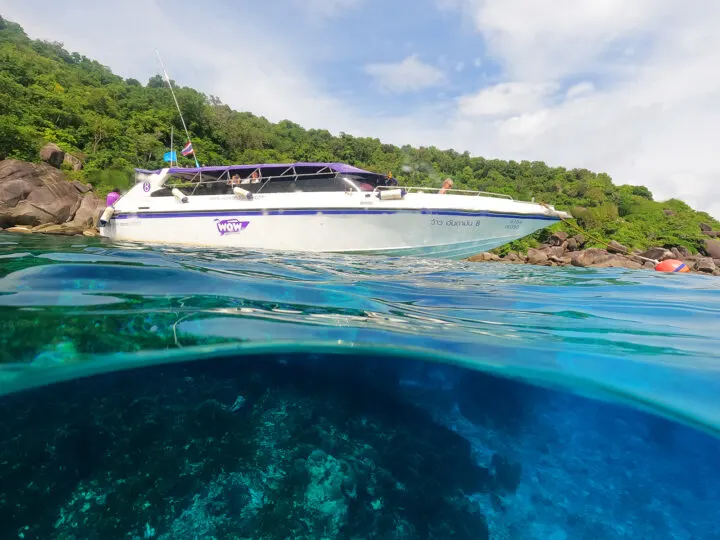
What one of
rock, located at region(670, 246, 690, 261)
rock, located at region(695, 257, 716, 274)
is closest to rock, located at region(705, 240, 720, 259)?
rock, located at region(670, 246, 690, 261)

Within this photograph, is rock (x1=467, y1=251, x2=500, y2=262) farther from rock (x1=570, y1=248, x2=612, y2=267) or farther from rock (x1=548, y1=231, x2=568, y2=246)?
rock (x1=548, y1=231, x2=568, y2=246)

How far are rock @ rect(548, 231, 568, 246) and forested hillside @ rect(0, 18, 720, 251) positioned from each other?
757mm

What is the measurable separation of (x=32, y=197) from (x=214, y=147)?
20.9m

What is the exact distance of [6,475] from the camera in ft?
4.93

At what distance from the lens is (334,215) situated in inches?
314

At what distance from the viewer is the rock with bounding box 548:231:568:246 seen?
25.2 metres

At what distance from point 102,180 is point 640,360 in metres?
28.2

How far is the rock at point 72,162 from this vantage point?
23.6 m

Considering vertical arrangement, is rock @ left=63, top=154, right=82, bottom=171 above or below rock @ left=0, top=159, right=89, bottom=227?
above

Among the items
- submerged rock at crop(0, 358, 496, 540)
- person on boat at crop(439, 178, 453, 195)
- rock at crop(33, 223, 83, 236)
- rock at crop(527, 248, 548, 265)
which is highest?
person on boat at crop(439, 178, 453, 195)

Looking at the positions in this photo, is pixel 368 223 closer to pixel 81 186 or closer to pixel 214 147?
pixel 81 186

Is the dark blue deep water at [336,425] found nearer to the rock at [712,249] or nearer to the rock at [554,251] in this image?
the rock at [554,251]

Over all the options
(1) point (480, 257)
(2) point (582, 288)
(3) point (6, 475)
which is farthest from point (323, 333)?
(1) point (480, 257)

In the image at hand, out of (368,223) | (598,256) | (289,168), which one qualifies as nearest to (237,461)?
(368,223)
